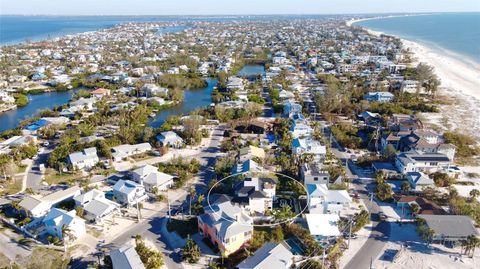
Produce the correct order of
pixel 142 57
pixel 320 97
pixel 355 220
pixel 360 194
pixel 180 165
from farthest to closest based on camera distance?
pixel 142 57
pixel 320 97
pixel 180 165
pixel 360 194
pixel 355 220

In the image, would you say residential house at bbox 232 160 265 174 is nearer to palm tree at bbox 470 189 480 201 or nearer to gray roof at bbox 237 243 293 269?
gray roof at bbox 237 243 293 269

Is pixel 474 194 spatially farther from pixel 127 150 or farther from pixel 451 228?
pixel 127 150

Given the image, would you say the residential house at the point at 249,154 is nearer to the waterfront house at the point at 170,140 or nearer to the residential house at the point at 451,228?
the waterfront house at the point at 170,140

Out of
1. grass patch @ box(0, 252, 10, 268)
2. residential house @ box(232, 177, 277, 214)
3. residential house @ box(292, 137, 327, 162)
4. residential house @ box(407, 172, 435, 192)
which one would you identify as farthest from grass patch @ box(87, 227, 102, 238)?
residential house @ box(407, 172, 435, 192)

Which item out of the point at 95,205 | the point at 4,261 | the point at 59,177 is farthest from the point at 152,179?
the point at 4,261

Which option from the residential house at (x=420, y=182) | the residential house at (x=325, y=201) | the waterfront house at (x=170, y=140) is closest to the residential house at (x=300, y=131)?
the waterfront house at (x=170, y=140)

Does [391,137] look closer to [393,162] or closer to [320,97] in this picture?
[393,162]

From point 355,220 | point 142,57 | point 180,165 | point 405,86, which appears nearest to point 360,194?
point 355,220
